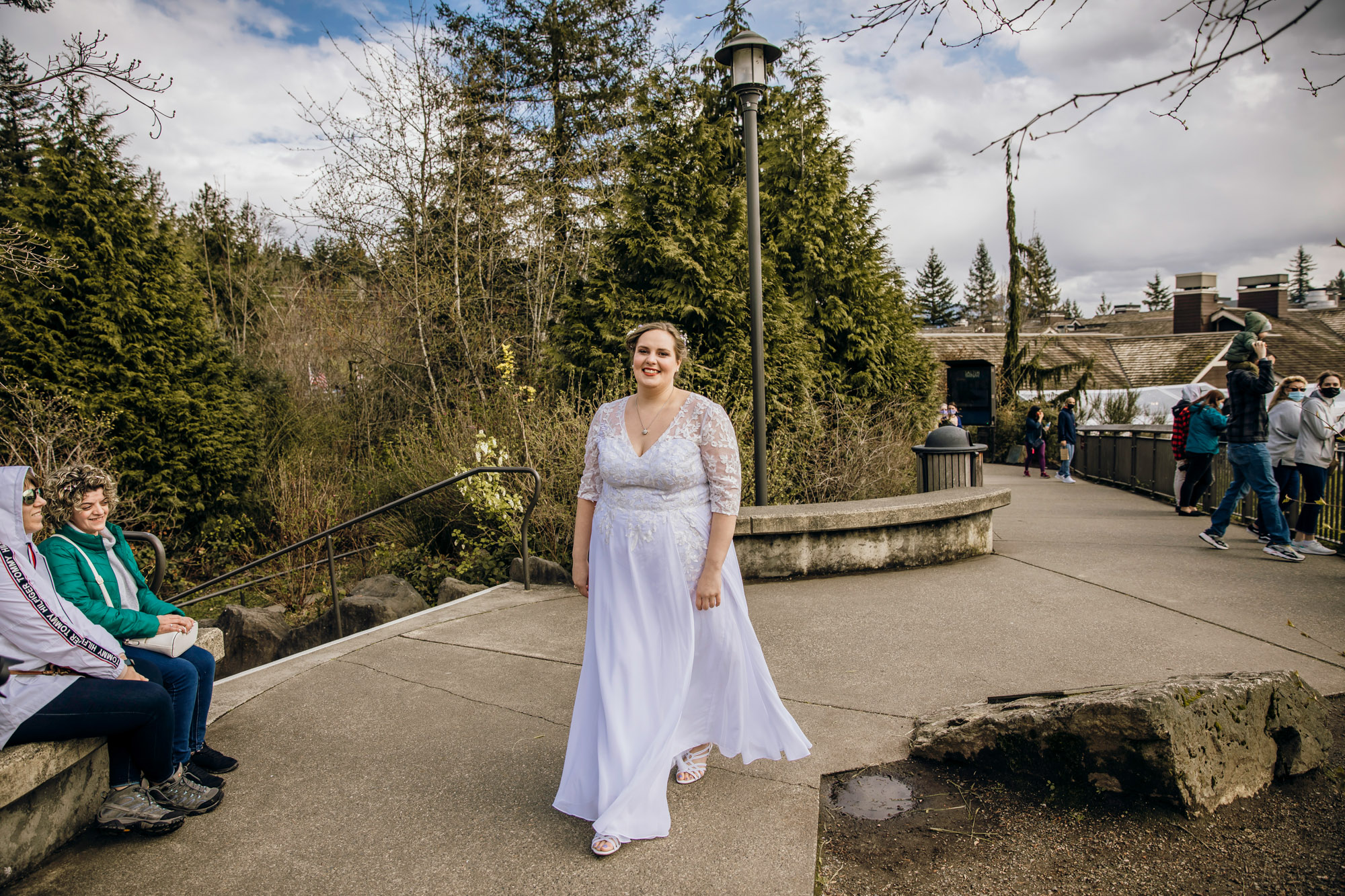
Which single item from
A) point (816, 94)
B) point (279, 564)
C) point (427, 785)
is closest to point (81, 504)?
point (427, 785)

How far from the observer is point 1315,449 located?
7301mm

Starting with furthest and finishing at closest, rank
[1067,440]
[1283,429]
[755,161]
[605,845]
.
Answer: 1. [1067,440]
2. [1283,429]
3. [755,161]
4. [605,845]

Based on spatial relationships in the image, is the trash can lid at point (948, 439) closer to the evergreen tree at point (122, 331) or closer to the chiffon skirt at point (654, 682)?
the chiffon skirt at point (654, 682)

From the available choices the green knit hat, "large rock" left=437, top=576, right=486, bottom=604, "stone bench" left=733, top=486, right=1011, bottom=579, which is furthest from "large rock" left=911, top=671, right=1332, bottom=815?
the green knit hat

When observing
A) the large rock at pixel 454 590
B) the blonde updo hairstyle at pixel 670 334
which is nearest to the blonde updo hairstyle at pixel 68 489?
the blonde updo hairstyle at pixel 670 334

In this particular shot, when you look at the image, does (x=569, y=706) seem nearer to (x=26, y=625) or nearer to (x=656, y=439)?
(x=656, y=439)

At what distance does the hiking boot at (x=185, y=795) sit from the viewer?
303 centimetres

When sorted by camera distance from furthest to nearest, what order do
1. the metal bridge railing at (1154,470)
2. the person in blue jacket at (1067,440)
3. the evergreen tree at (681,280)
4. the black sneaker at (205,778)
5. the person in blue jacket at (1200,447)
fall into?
the person in blue jacket at (1067,440), the person in blue jacket at (1200,447), the evergreen tree at (681,280), the metal bridge railing at (1154,470), the black sneaker at (205,778)

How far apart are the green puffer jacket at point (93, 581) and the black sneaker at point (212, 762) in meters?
0.63

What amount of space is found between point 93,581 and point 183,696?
581 mm

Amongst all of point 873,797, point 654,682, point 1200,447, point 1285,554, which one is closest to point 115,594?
point 654,682

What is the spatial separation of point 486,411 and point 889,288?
6.24 meters

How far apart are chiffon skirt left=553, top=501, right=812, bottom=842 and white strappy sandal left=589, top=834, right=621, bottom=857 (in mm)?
42

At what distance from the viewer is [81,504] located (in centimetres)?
304
